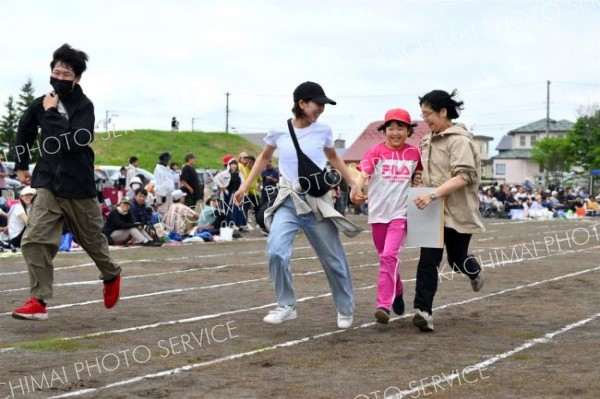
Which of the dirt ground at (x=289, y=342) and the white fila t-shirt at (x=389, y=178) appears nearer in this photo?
the dirt ground at (x=289, y=342)

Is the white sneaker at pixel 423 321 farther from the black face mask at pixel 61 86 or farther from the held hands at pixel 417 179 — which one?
the black face mask at pixel 61 86

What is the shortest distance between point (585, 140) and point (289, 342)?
95056mm

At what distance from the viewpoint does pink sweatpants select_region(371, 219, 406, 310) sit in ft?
A: 27.4

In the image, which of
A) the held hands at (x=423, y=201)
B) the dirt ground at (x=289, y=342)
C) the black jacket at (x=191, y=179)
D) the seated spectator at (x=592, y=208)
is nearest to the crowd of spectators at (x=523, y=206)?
the seated spectator at (x=592, y=208)

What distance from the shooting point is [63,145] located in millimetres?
8211

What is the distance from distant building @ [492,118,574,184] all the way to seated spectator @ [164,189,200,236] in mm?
115069

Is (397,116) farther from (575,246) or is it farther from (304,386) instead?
(575,246)

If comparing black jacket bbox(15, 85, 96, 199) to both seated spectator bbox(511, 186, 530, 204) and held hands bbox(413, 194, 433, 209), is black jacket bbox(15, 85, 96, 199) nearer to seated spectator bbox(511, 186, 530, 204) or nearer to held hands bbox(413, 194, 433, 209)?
held hands bbox(413, 194, 433, 209)

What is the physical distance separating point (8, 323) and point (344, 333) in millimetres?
2832

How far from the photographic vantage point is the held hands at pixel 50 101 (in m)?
8.29

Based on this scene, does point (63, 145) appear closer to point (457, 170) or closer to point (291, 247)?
point (291, 247)

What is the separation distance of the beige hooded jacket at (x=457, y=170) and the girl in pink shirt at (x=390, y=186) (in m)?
0.18

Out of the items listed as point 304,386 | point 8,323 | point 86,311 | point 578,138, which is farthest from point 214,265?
point 578,138

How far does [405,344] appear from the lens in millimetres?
7484
